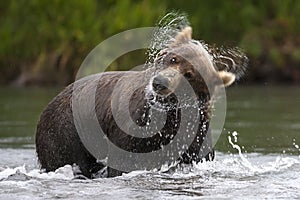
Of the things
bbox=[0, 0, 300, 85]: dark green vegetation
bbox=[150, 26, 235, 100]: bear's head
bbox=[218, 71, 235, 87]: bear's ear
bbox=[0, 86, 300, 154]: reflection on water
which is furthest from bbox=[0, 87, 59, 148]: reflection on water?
bbox=[0, 0, 300, 85]: dark green vegetation

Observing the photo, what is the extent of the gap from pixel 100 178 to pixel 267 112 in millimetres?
7820

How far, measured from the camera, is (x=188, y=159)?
760 centimetres

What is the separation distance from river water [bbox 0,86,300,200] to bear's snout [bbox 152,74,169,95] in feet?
2.53

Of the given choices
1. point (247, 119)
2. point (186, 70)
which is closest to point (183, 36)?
point (186, 70)

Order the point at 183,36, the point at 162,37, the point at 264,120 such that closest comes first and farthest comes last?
the point at 183,36
the point at 162,37
the point at 264,120

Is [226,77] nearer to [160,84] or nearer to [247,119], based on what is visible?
[160,84]

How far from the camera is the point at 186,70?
7.06m

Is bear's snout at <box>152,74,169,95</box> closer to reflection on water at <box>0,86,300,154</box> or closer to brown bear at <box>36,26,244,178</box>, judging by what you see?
brown bear at <box>36,26,244,178</box>

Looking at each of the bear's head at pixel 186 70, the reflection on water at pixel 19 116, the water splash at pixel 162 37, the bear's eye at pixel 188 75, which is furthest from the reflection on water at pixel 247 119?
the bear's eye at pixel 188 75

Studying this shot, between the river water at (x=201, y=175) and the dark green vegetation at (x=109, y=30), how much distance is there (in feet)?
49.9

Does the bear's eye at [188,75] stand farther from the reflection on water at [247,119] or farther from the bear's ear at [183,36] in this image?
the reflection on water at [247,119]

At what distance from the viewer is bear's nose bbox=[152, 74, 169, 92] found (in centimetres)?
683

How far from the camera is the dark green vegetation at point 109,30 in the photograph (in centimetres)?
2816

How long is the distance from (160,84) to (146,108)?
45 centimetres
